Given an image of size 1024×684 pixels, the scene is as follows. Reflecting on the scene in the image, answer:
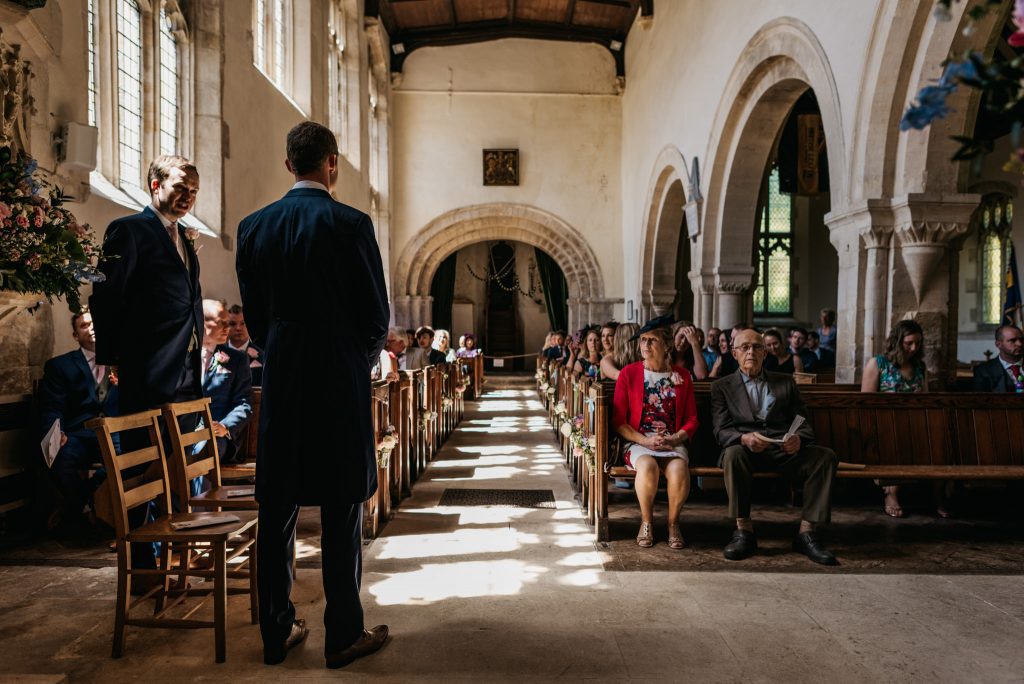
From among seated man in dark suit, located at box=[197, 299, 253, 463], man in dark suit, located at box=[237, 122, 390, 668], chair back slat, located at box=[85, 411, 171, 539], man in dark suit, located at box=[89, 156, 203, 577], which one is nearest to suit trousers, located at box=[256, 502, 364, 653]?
man in dark suit, located at box=[237, 122, 390, 668]

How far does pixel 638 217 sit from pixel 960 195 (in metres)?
9.71

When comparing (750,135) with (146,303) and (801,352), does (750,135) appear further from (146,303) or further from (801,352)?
(146,303)

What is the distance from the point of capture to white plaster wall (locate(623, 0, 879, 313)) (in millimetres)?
5742

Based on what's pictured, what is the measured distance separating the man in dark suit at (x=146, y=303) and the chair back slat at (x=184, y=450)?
0.46 ft

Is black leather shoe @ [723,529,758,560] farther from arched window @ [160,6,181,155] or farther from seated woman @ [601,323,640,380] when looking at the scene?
arched window @ [160,6,181,155]

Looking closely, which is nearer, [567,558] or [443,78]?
[567,558]

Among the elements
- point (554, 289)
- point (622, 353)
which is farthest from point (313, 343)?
point (554, 289)

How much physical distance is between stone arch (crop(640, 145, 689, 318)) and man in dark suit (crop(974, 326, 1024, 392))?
25.2 feet

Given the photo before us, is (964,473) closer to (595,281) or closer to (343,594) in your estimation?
(343,594)

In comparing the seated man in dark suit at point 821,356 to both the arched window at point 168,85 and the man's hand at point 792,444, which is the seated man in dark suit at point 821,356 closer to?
the man's hand at point 792,444

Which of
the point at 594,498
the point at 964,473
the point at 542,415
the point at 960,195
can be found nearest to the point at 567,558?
the point at 594,498

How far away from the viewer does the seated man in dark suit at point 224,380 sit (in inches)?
152

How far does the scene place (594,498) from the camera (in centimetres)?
425

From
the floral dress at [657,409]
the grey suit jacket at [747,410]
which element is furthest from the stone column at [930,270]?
the floral dress at [657,409]
